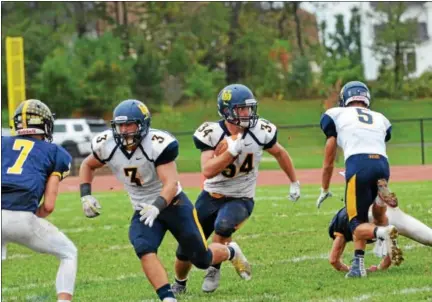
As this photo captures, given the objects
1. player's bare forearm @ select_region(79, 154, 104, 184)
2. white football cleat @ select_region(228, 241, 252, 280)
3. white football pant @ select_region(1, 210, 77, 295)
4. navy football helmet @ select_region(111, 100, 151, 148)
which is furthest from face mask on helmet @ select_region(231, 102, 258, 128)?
white football pant @ select_region(1, 210, 77, 295)

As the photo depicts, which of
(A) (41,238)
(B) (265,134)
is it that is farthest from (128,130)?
(B) (265,134)

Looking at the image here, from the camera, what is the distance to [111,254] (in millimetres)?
9297

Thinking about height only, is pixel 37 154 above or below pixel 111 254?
above

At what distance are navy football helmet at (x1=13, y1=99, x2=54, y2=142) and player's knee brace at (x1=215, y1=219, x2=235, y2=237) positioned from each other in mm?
1475

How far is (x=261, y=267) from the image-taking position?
25.7 feet

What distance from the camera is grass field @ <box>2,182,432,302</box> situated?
20.9 ft

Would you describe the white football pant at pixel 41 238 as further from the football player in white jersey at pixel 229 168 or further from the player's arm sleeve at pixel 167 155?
the football player in white jersey at pixel 229 168

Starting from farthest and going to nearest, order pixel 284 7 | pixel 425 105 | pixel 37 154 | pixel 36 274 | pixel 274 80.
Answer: pixel 284 7, pixel 274 80, pixel 425 105, pixel 36 274, pixel 37 154

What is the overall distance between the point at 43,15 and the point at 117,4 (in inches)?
131

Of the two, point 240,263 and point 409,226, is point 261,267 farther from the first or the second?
point 409,226

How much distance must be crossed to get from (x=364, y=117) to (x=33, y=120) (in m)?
2.41

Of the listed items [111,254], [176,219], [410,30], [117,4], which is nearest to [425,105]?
[410,30]

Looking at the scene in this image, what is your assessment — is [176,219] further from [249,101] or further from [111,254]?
[111,254]

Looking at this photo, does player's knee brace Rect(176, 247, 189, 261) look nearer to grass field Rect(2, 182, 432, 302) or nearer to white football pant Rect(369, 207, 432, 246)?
grass field Rect(2, 182, 432, 302)
